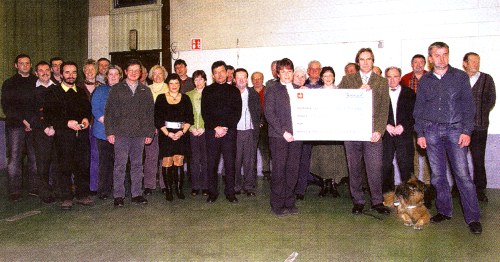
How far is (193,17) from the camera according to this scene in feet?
27.6

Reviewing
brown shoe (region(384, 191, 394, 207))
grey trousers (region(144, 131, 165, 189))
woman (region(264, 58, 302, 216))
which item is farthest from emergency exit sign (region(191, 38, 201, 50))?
brown shoe (region(384, 191, 394, 207))

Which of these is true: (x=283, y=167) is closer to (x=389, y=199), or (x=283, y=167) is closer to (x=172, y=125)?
(x=389, y=199)

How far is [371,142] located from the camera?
15.0 ft

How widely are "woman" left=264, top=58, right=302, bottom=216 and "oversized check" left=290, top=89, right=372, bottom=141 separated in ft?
0.31

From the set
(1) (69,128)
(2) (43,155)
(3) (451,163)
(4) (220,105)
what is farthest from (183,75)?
(3) (451,163)

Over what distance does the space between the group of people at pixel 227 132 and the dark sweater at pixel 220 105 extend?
1 cm

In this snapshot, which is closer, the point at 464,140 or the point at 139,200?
the point at 464,140

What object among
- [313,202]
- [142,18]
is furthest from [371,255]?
[142,18]

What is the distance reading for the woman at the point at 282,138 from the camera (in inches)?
181

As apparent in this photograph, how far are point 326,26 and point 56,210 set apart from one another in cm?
511

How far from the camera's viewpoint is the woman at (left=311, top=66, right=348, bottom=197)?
580 cm

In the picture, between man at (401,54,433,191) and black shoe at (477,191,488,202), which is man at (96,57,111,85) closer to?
man at (401,54,433,191)

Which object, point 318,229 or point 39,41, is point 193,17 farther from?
point 318,229

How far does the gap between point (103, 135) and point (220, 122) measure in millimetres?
1571
